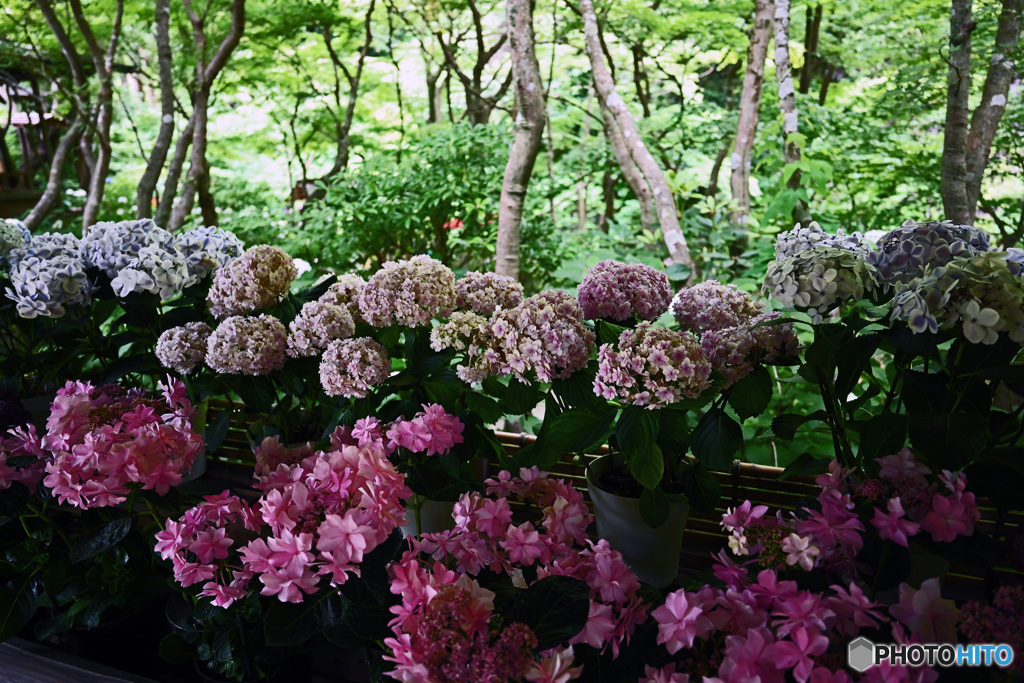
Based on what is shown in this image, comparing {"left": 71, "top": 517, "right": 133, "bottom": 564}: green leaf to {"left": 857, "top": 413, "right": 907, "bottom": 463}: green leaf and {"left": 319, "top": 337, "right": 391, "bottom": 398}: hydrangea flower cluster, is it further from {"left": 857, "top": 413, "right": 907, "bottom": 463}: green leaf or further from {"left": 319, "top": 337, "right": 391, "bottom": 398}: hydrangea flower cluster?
{"left": 857, "top": 413, "right": 907, "bottom": 463}: green leaf

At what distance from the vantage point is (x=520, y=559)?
2.32 feet

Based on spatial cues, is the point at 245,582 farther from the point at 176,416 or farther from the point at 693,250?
the point at 693,250

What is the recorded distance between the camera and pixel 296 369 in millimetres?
1142

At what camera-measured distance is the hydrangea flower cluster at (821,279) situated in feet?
2.53

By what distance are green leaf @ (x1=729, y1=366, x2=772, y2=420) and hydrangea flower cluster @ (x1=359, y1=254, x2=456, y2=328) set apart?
1.35 feet

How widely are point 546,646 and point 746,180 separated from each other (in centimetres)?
307

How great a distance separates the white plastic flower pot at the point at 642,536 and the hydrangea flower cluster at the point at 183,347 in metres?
0.67

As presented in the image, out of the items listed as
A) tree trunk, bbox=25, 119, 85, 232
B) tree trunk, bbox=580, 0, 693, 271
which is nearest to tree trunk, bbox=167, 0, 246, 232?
tree trunk, bbox=25, 119, 85, 232

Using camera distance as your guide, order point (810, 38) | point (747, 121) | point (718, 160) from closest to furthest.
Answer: point (747, 121) → point (810, 38) → point (718, 160)

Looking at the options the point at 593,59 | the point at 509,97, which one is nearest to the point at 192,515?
the point at 593,59

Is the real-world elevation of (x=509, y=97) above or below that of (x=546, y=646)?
above

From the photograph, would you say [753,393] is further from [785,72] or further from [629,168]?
[629,168]

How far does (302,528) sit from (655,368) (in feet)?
1.32
